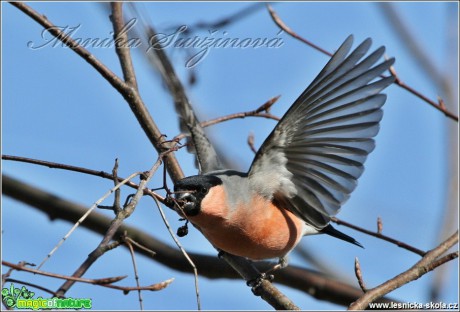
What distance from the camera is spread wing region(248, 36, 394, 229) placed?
2.69 meters

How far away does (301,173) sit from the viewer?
3.06m

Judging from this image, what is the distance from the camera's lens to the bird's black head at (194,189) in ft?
8.60

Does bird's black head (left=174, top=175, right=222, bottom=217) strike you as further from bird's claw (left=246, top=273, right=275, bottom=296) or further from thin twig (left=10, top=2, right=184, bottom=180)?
bird's claw (left=246, top=273, right=275, bottom=296)

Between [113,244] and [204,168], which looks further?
[204,168]

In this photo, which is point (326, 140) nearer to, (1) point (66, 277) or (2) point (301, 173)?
(2) point (301, 173)

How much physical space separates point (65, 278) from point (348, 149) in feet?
5.43

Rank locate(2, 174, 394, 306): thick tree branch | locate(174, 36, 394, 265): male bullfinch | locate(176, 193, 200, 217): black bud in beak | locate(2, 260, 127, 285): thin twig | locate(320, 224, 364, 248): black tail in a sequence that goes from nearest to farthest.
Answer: locate(2, 260, 127, 285): thin twig, locate(176, 193, 200, 217): black bud in beak, locate(174, 36, 394, 265): male bullfinch, locate(320, 224, 364, 248): black tail, locate(2, 174, 394, 306): thick tree branch

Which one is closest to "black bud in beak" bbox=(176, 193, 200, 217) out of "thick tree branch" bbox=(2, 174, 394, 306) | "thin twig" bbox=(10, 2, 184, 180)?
"thin twig" bbox=(10, 2, 184, 180)

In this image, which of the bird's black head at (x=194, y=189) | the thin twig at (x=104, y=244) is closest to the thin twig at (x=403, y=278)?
the bird's black head at (x=194, y=189)

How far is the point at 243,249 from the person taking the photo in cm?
304

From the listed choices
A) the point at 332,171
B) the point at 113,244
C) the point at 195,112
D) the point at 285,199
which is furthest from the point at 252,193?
the point at 113,244

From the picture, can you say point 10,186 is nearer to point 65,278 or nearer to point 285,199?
point 285,199

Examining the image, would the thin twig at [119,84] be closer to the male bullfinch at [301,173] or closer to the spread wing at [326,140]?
the male bullfinch at [301,173]

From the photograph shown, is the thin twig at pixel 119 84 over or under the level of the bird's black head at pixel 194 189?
over
